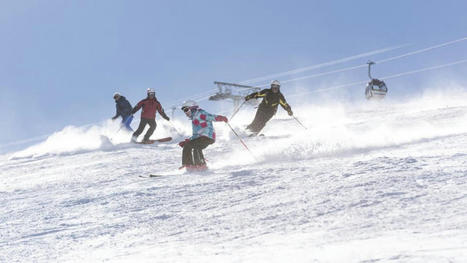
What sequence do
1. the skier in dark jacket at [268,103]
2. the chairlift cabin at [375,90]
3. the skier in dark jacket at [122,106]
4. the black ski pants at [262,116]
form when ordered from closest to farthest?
the skier in dark jacket at [268,103] → the black ski pants at [262,116] → the skier in dark jacket at [122,106] → the chairlift cabin at [375,90]

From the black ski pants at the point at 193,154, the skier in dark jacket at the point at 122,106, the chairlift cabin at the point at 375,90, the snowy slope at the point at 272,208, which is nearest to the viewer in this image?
the snowy slope at the point at 272,208

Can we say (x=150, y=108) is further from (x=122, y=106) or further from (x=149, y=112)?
(x=122, y=106)

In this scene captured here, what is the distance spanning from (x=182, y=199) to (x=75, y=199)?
1.73 m

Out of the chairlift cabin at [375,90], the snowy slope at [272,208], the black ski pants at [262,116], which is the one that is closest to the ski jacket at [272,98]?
the black ski pants at [262,116]

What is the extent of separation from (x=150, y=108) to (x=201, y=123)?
253 inches

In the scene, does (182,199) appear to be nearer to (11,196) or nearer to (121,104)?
(11,196)

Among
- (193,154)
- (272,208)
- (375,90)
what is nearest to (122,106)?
(193,154)

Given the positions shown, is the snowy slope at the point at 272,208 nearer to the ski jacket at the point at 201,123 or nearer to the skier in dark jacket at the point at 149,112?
the ski jacket at the point at 201,123

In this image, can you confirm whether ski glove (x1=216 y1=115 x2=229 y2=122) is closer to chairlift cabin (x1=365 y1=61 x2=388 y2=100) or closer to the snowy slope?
the snowy slope

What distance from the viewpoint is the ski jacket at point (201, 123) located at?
349 inches

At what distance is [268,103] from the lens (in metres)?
13.2

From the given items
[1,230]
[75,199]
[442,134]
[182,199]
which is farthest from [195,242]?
[442,134]

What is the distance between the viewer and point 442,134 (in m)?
9.15

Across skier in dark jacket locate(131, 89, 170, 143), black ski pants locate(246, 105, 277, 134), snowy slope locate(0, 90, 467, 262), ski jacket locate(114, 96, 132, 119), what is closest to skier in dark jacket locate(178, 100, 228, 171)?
snowy slope locate(0, 90, 467, 262)
